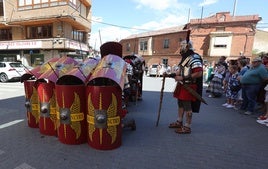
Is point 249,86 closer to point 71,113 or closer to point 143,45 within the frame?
point 71,113

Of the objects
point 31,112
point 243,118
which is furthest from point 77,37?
point 243,118

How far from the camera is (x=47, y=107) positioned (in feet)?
10.4

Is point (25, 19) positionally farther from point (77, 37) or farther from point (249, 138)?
point (249, 138)

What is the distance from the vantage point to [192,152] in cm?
279

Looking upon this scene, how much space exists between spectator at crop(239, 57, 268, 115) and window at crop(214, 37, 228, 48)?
2077cm

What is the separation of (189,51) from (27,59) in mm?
19268

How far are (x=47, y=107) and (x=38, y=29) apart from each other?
17.4 metres

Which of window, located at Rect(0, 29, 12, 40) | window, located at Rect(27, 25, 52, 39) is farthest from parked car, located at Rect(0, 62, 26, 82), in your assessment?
window, located at Rect(0, 29, 12, 40)

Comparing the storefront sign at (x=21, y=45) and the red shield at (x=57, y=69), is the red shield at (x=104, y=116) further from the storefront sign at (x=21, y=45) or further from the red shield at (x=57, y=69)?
the storefront sign at (x=21, y=45)

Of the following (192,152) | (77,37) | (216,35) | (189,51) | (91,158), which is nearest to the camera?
(91,158)

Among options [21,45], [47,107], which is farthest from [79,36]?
[47,107]

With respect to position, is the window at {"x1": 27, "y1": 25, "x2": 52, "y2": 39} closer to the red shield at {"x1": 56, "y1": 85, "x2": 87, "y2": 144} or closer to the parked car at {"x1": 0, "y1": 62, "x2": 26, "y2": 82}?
the parked car at {"x1": 0, "y1": 62, "x2": 26, "y2": 82}

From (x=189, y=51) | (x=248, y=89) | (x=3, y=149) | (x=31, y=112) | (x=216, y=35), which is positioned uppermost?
(x=216, y=35)

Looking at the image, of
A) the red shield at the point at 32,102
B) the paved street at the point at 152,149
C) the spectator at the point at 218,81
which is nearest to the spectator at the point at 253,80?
the paved street at the point at 152,149
